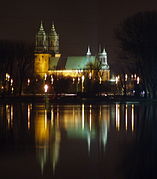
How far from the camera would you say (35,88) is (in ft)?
339

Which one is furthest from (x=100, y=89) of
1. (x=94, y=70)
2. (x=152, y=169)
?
(x=152, y=169)

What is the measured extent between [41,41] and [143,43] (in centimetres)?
10787

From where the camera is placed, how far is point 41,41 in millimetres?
168375

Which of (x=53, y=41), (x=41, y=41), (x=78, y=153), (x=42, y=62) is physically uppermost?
(x=53, y=41)

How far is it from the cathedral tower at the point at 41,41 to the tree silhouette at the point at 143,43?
4020 inches

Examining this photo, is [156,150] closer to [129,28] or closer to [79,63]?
[129,28]

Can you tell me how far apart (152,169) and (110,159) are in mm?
1917

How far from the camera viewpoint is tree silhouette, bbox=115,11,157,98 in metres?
62.4

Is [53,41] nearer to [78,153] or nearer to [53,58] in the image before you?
[53,58]

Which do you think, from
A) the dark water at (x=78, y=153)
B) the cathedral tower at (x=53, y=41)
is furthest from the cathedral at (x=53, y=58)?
the dark water at (x=78, y=153)

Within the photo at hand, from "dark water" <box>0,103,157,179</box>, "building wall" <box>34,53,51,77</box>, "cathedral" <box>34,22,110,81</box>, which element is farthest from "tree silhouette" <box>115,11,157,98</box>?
"building wall" <box>34,53,51,77</box>

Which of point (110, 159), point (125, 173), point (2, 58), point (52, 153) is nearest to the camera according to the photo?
point (125, 173)

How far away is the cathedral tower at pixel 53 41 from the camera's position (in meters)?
176

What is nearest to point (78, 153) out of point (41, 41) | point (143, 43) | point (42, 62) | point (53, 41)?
point (143, 43)
